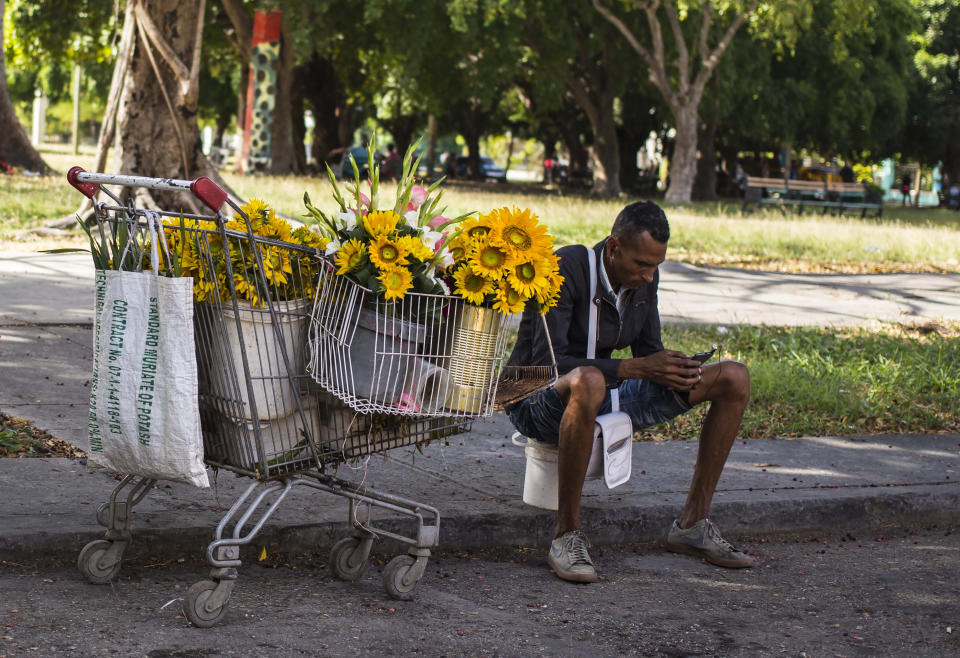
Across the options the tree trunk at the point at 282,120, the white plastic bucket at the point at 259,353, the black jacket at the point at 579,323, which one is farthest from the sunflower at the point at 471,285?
the tree trunk at the point at 282,120

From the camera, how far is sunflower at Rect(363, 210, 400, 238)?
3801 mm

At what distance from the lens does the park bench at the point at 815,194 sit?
2714 centimetres

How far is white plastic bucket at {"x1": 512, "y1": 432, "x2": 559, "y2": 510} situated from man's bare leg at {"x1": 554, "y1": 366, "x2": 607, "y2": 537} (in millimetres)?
397

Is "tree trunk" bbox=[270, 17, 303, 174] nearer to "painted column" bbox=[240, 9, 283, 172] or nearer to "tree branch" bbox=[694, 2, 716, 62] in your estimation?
"painted column" bbox=[240, 9, 283, 172]

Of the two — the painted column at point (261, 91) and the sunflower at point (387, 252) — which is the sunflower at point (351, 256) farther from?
the painted column at point (261, 91)

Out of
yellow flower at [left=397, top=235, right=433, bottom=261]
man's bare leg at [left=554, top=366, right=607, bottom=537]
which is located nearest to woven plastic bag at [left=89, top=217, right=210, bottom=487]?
yellow flower at [left=397, top=235, right=433, bottom=261]

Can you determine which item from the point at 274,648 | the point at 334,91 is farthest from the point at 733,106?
the point at 274,648

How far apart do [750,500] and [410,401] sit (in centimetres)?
230

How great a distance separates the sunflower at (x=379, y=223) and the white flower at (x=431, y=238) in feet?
0.43

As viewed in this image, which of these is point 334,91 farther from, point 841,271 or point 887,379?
point 887,379

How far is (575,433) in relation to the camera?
4520mm

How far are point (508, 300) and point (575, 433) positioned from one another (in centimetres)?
86

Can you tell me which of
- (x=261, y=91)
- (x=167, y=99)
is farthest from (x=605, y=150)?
(x=167, y=99)

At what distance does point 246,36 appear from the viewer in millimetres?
28797
